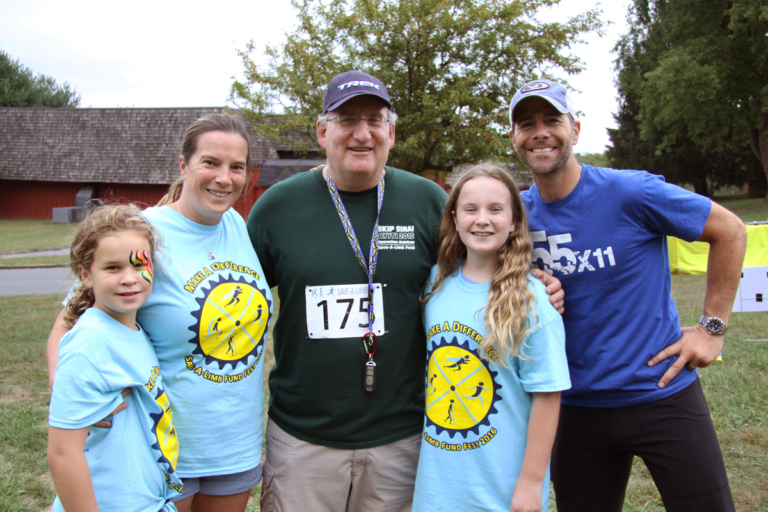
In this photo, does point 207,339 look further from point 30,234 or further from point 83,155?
point 83,155

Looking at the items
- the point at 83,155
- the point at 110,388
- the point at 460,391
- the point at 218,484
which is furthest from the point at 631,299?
the point at 83,155

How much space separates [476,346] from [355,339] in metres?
0.53

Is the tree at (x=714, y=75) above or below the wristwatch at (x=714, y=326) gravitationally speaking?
above

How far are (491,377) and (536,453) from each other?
0.30m

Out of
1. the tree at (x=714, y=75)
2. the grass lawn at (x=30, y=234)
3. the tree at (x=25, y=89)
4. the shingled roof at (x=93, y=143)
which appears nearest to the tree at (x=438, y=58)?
the grass lawn at (x=30, y=234)

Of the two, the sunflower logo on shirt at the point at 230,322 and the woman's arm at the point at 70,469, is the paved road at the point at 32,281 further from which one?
the woman's arm at the point at 70,469

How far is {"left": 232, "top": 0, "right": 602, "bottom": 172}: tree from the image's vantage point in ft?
26.9

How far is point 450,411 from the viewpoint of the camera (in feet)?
6.71

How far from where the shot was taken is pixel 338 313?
2271 millimetres

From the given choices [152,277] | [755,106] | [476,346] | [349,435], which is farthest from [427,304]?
[755,106]

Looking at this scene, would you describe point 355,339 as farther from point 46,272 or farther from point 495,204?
point 46,272

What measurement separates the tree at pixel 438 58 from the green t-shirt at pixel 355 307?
576 centimetres

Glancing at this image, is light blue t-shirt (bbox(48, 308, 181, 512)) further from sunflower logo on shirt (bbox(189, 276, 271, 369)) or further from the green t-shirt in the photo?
the green t-shirt

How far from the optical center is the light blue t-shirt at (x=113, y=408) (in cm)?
166
